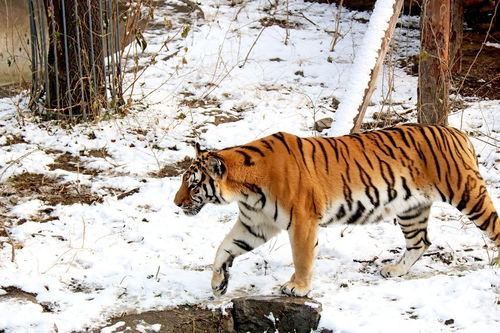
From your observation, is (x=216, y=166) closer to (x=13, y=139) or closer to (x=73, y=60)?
(x=13, y=139)

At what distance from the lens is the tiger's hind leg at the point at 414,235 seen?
5.25 m

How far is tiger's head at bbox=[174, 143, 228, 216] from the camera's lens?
466cm

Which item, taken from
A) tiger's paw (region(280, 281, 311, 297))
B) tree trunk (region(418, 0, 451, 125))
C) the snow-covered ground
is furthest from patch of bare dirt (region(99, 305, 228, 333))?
tree trunk (region(418, 0, 451, 125))

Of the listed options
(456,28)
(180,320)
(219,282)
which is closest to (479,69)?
(456,28)

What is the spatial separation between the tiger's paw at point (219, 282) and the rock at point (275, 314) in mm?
266

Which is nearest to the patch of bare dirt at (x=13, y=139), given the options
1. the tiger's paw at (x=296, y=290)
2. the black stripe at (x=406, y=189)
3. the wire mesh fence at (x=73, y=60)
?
the wire mesh fence at (x=73, y=60)

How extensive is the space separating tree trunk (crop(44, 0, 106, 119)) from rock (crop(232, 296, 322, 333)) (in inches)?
146

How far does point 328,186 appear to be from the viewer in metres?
4.84

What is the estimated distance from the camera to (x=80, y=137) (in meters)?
7.41

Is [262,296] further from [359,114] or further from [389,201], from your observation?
[359,114]

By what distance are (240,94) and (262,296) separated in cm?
455

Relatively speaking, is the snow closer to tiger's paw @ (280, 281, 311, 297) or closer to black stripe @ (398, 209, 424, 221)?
black stripe @ (398, 209, 424, 221)

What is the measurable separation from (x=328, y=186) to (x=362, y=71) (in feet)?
6.83

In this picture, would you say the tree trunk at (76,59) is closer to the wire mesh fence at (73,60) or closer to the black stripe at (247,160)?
the wire mesh fence at (73,60)
